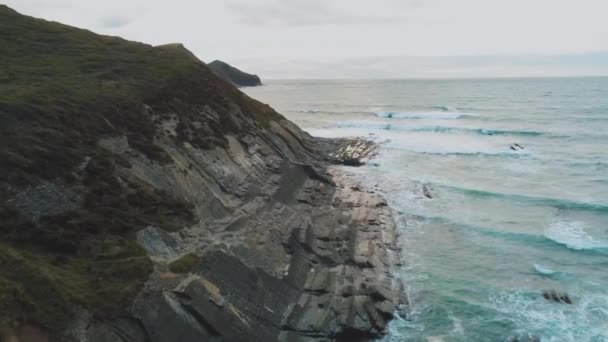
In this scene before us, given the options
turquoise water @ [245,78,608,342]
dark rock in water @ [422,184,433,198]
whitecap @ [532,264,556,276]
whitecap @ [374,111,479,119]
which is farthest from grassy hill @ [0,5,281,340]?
whitecap @ [374,111,479,119]

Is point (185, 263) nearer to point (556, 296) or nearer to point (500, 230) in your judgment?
point (556, 296)

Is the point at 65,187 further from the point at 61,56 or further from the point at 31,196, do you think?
the point at 61,56

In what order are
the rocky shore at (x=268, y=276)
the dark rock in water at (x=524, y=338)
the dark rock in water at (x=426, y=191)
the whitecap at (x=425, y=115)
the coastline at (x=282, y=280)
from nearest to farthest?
the rocky shore at (x=268, y=276), the coastline at (x=282, y=280), the dark rock in water at (x=524, y=338), the dark rock in water at (x=426, y=191), the whitecap at (x=425, y=115)

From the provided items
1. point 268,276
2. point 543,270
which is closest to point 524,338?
point 543,270

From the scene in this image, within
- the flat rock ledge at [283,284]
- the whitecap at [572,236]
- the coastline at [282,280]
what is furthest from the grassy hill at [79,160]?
the whitecap at [572,236]

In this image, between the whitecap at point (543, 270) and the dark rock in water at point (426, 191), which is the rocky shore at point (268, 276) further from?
the dark rock in water at point (426, 191)

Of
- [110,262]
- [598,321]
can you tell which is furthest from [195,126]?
[598,321]

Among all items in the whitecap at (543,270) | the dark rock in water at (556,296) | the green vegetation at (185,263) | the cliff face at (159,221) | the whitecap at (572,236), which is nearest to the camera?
the cliff face at (159,221)
